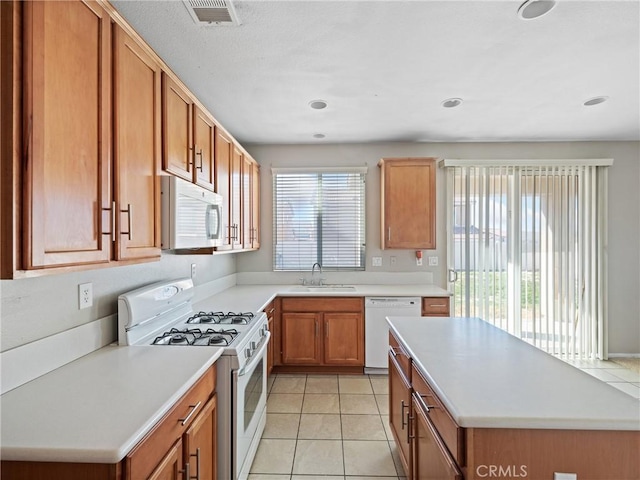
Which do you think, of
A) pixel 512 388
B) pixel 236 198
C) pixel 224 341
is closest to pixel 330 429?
pixel 224 341

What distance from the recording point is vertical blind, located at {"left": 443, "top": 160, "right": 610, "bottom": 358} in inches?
152

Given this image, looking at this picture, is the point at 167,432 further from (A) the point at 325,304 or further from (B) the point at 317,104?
(B) the point at 317,104

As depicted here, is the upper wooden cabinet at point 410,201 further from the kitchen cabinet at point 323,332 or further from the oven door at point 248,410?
the oven door at point 248,410

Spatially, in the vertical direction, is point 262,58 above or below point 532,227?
above

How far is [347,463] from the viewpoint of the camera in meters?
2.10

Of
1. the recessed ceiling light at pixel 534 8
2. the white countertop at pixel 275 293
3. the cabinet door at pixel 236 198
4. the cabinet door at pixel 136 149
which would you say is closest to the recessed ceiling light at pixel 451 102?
the recessed ceiling light at pixel 534 8

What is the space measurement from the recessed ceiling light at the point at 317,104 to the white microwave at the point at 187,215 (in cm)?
121

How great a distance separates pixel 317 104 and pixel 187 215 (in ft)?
5.36

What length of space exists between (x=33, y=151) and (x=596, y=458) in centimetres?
191

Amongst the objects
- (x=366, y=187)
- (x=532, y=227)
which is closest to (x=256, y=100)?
(x=366, y=187)

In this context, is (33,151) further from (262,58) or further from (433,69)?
(433,69)

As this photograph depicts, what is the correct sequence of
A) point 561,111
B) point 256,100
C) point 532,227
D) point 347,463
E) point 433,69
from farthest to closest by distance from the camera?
point 532,227
point 561,111
point 256,100
point 433,69
point 347,463

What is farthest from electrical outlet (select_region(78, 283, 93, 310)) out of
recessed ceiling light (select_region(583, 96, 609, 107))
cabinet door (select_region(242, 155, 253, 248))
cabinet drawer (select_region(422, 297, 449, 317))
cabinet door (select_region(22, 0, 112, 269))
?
recessed ceiling light (select_region(583, 96, 609, 107))

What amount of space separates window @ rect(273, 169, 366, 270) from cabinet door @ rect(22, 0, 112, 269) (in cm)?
284
